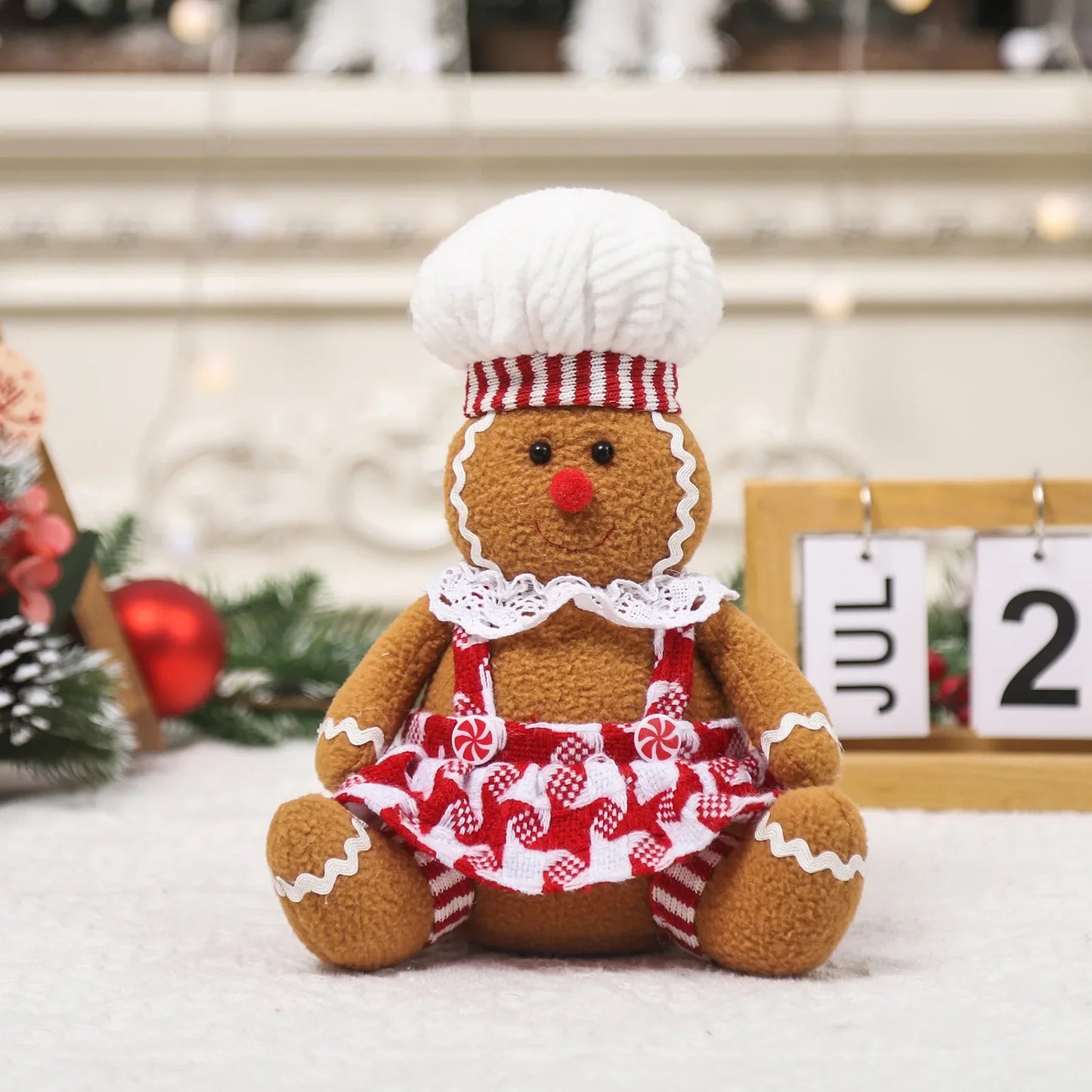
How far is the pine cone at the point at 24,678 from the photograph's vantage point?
714 mm

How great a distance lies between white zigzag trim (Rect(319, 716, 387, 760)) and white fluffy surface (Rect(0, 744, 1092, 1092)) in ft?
0.28

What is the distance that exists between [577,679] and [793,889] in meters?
0.11

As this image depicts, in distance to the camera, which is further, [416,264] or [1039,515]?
[416,264]

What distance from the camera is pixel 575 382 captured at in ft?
1.64

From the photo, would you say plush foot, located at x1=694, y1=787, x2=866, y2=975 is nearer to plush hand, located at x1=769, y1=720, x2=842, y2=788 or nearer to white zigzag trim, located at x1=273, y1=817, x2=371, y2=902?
plush hand, located at x1=769, y1=720, x2=842, y2=788

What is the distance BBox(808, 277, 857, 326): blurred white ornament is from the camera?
1.26 m

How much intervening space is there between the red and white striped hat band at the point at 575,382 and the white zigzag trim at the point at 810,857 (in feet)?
0.59

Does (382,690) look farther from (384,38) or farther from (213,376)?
(384,38)

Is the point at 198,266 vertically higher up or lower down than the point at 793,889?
higher up

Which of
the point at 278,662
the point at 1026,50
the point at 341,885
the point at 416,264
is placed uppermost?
the point at 1026,50

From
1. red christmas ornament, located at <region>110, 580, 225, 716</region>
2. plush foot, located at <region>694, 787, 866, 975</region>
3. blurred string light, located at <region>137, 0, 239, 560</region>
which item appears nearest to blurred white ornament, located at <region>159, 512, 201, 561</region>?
blurred string light, located at <region>137, 0, 239, 560</region>

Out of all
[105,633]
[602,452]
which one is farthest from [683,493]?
[105,633]

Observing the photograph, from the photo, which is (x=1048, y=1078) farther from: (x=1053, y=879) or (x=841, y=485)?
(x=841, y=485)

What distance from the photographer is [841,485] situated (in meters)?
0.72
